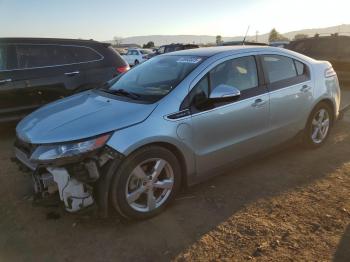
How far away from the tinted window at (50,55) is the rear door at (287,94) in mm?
3683

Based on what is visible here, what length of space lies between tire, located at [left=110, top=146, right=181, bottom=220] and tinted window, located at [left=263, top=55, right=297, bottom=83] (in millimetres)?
1831

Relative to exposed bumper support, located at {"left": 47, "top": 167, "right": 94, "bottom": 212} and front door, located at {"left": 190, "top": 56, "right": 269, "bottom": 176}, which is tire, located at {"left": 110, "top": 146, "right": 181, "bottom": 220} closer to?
exposed bumper support, located at {"left": 47, "top": 167, "right": 94, "bottom": 212}

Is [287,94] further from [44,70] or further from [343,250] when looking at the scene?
[44,70]

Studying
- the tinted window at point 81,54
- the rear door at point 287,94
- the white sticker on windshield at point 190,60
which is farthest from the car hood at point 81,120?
the tinted window at point 81,54

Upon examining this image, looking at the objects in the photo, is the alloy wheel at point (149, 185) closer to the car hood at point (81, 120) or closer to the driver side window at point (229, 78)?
the car hood at point (81, 120)

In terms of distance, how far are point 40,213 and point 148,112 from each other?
1.54 m

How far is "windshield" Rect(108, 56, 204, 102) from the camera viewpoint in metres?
3.82

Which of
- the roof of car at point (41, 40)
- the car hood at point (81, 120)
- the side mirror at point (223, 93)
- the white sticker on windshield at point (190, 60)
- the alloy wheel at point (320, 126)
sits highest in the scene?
the roof of car at point (41, 40)

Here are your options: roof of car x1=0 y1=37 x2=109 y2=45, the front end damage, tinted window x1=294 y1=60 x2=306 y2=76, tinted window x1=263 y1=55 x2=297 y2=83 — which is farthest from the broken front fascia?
roof of car x1=0 y1=37 x2=109 y2=45

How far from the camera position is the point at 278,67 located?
471 cm

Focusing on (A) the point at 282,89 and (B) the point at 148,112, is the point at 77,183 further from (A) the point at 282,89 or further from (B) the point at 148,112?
(A) the point at 282,89

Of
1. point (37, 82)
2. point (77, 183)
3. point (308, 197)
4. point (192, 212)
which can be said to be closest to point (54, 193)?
point (77, 183)

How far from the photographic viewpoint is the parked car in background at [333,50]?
10.7 m

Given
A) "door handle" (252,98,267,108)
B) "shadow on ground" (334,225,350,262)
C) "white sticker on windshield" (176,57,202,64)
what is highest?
"white sticker on windshield" (176,57,202,64)
